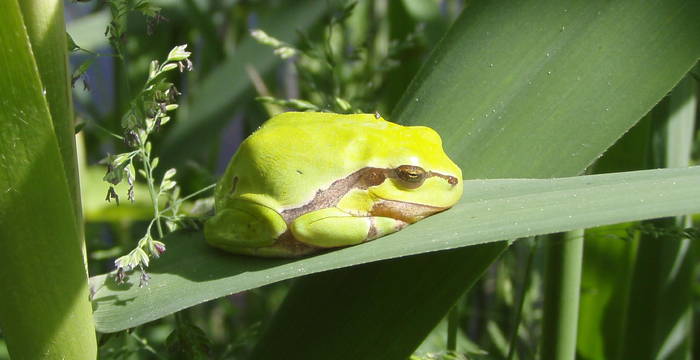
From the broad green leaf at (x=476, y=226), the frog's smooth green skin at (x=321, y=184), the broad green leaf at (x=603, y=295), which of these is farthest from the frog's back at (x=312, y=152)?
the broad green leaf at (x=603, y=295)

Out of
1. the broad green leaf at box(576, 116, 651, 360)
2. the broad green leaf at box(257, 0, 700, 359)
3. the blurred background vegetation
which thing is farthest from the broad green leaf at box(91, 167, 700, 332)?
the broad green leaf at box(576, 116, 651, 360)

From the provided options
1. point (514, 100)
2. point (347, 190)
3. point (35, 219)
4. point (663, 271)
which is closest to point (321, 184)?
point (347, 190)

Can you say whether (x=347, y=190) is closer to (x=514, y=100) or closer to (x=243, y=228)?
(x=243, y=228)

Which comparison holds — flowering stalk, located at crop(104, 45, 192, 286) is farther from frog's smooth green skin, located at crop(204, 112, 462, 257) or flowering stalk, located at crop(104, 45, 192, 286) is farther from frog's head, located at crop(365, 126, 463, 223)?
frog's head, located at crop(365, 126, 463, 223)

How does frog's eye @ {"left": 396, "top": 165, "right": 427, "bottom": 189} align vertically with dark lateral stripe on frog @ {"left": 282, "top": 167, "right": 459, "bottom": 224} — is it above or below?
above

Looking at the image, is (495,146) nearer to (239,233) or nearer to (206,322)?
(239,233)

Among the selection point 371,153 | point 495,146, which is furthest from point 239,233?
point 495,146
